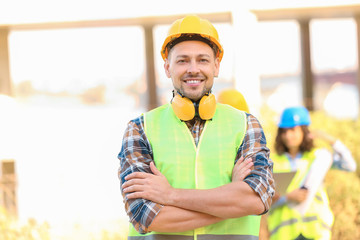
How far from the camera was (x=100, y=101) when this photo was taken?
7.90 metres

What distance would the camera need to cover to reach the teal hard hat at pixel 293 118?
4.53m

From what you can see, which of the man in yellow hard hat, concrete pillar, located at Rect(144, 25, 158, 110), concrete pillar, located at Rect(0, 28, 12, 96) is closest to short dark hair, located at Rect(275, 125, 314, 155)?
the man in yellow hard hat

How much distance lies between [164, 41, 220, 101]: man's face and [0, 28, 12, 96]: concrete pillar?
17.1 feet

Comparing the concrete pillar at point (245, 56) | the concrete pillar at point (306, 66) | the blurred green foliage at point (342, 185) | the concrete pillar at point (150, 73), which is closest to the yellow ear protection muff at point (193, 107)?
the blurred green foliage at point (342, 185)

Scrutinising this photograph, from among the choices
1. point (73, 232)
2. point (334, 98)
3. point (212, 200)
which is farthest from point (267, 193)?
point (334, 98)

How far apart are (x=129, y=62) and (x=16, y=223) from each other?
3.34 metres

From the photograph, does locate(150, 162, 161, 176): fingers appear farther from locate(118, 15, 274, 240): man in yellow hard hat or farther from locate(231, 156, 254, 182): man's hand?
locate(231, 156, 254, 182): man's hand

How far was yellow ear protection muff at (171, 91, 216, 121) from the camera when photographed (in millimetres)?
2363

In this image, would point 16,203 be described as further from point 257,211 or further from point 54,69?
point 257,211

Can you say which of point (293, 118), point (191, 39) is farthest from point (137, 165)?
point (293, 118)

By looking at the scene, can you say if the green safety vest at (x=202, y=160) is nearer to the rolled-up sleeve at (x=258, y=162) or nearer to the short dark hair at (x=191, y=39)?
the rolled-up sleeve at (x=258, y=162)

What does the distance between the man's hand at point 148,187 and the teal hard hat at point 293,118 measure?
2400 millimetres

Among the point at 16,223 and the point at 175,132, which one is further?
the point at 16,223

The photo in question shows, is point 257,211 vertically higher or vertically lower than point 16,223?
higher
